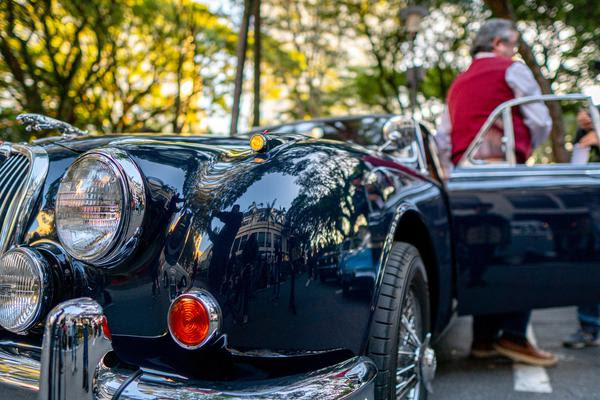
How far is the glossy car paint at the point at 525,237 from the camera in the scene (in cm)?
270

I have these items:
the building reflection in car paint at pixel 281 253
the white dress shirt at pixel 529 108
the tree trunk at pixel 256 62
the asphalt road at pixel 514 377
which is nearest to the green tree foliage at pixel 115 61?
the tree trunk at pixel 256 62

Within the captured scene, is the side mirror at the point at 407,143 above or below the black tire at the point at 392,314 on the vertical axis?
above

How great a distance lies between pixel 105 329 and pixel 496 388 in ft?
7.18

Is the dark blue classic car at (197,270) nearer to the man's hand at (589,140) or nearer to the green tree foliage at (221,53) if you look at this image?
the man's hand at (589,140)

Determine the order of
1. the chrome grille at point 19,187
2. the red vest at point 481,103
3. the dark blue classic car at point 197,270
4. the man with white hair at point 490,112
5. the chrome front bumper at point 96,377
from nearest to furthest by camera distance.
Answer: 1. the chrome front bumper at point 96,377
2. the dark blue classic car at point 197,270
3. the chrome grille at point 19,187
4. the man with white hair at point 490,112
5. the red vest at point 481,103

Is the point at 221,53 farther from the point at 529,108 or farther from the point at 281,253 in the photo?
the point at 281,253

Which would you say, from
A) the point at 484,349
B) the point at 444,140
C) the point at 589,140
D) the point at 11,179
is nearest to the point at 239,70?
the point at 444,140

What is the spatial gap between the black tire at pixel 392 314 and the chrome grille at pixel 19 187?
3.33 feet

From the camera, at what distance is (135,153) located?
1.56 m

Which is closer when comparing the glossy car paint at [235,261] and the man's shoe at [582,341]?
the glossy car paint at [235,261]

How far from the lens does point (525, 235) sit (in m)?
2.73

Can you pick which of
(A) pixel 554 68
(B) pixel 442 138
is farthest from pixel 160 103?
(B) pixel 442 138

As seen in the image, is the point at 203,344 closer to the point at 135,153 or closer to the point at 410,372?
the point at 135,153

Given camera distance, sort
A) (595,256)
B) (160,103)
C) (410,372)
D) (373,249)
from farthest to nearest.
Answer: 1. (160,103)
2. (595,256)
3. (410,372)
4. (373,249)
